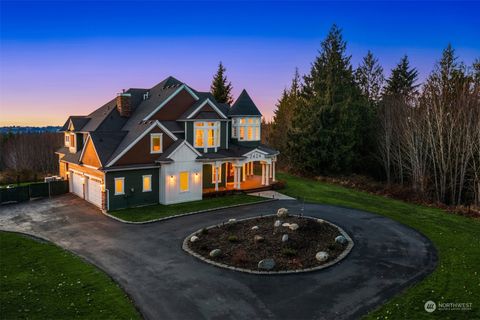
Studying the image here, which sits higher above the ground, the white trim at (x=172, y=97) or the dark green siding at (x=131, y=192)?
the white trim at (x=172, y=97)

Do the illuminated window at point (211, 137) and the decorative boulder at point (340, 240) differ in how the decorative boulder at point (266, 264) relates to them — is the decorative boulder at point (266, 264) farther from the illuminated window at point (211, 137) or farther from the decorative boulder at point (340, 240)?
the illuminated window at point (211, 137)

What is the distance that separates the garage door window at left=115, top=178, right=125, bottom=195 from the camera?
21922 mm

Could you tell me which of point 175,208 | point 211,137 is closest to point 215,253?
point 175,208

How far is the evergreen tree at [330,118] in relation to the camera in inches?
1383

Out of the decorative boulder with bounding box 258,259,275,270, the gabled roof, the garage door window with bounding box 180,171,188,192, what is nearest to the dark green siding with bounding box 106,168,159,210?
the garage door window with bounding box 180,171,188,192

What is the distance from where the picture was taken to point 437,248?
14.7 metres

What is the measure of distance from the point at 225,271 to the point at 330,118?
26943 mm

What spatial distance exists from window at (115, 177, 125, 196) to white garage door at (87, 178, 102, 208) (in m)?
1.61

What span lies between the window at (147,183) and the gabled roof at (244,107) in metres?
11.2

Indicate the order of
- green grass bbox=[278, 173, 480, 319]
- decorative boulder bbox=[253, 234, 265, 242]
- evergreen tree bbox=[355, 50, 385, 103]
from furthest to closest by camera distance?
evergreen tree bbox=[355, 50, 385, 103] < decorative boulder bbox=[253, 234, 265, 242] < green grass bbox=[278, 173, 480, 319]

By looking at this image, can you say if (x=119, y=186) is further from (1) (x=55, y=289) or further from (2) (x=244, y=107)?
(2) (x=244, y=107)

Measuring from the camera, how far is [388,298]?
1020cm

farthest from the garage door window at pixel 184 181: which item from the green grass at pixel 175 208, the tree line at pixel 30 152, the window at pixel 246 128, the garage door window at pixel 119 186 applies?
the tree line at pixel 30 152

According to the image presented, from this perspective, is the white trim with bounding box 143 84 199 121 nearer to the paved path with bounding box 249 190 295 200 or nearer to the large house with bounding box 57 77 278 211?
the large house with bounding box 57 77 278 211
